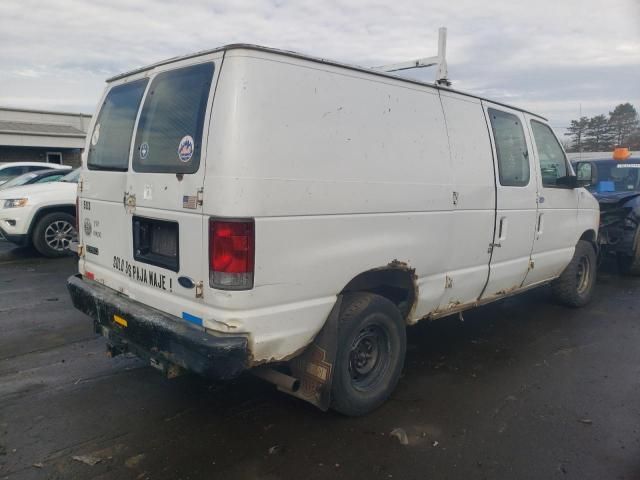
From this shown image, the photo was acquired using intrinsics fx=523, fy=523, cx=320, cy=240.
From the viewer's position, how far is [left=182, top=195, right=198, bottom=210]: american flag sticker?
2823 mm

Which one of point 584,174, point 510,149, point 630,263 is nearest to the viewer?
point 510,149

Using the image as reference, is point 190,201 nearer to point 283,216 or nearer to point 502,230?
point 283,216

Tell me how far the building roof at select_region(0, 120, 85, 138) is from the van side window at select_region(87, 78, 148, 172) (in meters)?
25.1

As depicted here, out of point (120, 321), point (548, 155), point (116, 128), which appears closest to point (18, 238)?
point (116, 128)

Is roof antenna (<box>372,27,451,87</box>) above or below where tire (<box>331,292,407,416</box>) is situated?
above

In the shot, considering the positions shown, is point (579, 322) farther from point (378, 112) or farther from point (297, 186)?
point (297, 186)

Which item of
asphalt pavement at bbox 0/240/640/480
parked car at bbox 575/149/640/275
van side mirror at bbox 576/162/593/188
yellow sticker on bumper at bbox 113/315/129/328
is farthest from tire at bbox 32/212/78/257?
parked car at bbox 575/149/640/275

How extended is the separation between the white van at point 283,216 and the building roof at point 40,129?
25354 mm

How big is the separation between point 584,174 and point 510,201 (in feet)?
5.10

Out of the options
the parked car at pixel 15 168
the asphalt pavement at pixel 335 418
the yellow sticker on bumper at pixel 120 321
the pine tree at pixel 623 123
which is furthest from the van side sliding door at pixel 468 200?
the pine tree at pixel 623 123

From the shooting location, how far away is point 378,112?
3.41m

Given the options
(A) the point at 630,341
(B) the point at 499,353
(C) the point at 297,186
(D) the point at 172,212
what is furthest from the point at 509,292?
(D) the point at 172,212

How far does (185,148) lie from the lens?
2.94 m

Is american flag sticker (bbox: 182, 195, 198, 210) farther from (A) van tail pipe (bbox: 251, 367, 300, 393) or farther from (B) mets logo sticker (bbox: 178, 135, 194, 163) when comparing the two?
(A) van tail pipe (bbox: 251, 367, 300, 393)
